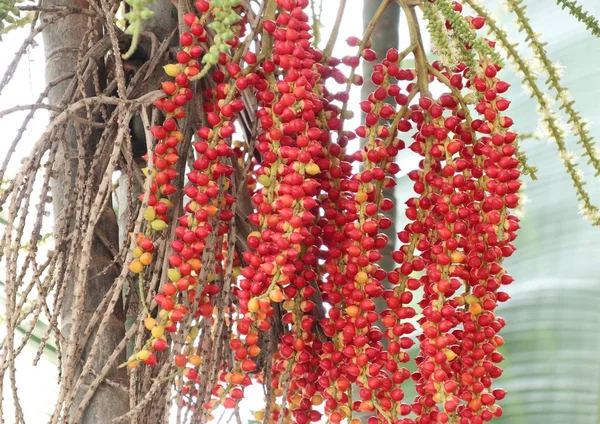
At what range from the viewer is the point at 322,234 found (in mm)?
887

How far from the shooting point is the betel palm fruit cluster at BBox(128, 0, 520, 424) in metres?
0.79

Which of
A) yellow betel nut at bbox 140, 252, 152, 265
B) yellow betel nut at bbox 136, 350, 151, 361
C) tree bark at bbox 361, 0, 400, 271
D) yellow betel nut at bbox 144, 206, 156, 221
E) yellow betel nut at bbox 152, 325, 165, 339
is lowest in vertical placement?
yellow betel nut at bbox 136, 350, 151, 361

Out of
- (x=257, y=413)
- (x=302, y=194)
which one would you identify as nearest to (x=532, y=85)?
(x=302, y=194)

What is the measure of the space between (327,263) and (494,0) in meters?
0.97

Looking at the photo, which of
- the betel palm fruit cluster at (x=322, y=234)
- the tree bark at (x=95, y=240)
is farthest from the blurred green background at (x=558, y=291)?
the tree bark at (x=95, y=240)

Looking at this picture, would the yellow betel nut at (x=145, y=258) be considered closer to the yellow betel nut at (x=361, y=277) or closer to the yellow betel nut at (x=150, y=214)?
the yellow betel nut at (x=150, y=214)

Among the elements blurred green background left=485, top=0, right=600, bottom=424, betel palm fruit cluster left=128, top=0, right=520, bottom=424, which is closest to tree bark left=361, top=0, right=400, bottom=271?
betel palm fruit cluster left=128, top=0, right=520, bottom=424

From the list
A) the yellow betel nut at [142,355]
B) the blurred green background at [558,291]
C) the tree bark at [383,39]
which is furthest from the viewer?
the blurred green background at [558,291]

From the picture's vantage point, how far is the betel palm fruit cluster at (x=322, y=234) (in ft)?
2.60

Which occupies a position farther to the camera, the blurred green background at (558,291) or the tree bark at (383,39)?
the blurred green background at (558,291)

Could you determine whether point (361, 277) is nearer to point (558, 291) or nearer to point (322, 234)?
point (322, 234)

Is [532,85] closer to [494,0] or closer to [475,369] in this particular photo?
[475,369]

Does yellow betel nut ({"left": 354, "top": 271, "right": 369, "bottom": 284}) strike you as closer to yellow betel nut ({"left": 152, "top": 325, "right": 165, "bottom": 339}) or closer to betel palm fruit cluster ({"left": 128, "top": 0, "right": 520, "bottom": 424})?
betel palm fruit cluster ({"left": 128, "top": 0, "right": 520, "bottom": 424})

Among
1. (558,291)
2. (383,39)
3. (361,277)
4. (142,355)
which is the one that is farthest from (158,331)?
(558,291)
